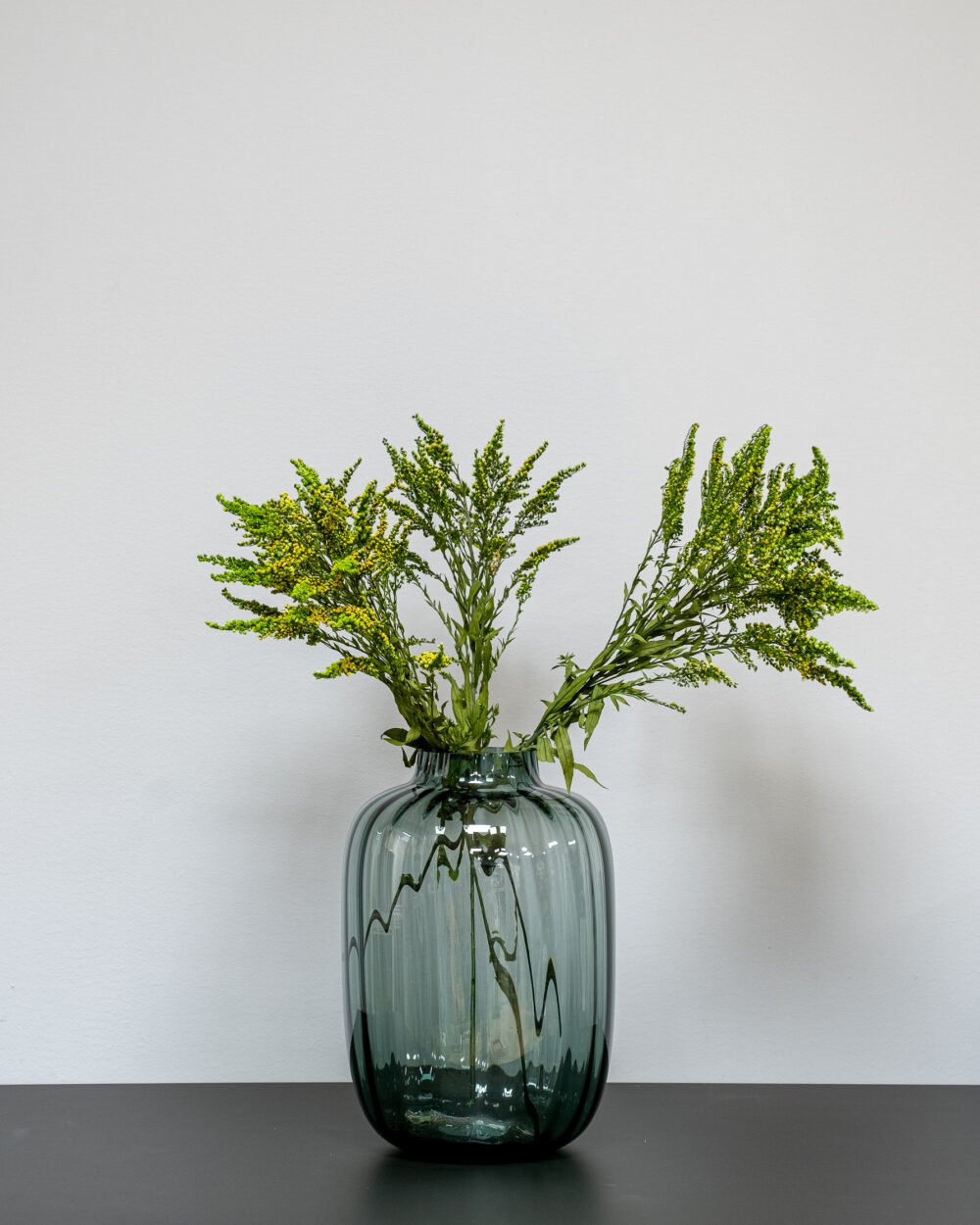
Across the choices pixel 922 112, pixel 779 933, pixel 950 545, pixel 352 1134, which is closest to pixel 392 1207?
pixel 352 1134

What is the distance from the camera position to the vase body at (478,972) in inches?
35.9

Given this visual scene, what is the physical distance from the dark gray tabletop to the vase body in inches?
1.8

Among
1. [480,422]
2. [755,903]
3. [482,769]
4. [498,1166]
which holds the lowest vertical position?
[498,1166]

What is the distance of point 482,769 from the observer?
37.7 inches

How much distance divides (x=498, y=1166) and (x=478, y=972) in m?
0.16

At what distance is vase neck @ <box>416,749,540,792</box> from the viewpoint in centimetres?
96

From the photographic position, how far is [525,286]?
4.15 ft

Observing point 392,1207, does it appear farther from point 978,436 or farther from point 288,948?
point 978,436

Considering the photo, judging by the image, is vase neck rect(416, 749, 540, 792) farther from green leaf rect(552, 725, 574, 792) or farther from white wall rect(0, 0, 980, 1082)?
white wall rect(0, 0, 980, 1082)

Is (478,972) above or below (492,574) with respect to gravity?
below

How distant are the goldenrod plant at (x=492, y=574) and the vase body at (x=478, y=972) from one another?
0.06 metres

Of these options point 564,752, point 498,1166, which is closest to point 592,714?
point 564,752

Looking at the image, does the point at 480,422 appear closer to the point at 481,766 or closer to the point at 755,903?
the point at 481,766

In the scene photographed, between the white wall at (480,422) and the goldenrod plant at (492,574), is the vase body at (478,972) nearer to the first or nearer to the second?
the goldenrod plant at (492,574)
